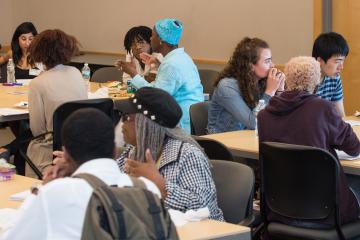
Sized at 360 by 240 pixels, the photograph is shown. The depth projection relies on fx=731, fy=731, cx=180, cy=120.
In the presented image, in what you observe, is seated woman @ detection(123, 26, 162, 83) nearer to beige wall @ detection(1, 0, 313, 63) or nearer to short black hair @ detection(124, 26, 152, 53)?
short black hair @ detection(124, 26, 152, 53)

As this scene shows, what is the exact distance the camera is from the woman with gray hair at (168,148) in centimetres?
300

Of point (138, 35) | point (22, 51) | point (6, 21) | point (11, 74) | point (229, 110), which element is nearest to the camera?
point (229, 110)

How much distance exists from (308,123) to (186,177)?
0.93 meters

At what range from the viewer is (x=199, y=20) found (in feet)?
26.9

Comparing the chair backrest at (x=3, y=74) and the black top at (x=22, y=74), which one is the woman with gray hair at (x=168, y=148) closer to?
the black top at (x=22, y=74)

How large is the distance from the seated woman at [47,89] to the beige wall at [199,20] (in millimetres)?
2767

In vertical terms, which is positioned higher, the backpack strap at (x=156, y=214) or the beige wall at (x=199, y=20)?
the beige wall at (x=199, y=20)

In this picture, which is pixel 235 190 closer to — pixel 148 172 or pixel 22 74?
pixel 148 172

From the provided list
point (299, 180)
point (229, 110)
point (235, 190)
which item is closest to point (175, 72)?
point (229, 110)

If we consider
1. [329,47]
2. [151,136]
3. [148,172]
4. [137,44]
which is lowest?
[148,172]

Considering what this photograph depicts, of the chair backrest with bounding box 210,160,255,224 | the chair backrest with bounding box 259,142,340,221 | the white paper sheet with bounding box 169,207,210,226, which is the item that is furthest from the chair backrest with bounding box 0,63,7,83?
the white paper sheet with bounding box 169,207,210,226

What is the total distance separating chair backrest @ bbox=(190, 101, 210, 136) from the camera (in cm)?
515

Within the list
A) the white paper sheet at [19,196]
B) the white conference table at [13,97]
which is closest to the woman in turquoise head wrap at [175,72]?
the white conference table at [13,97]

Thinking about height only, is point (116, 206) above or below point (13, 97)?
above
